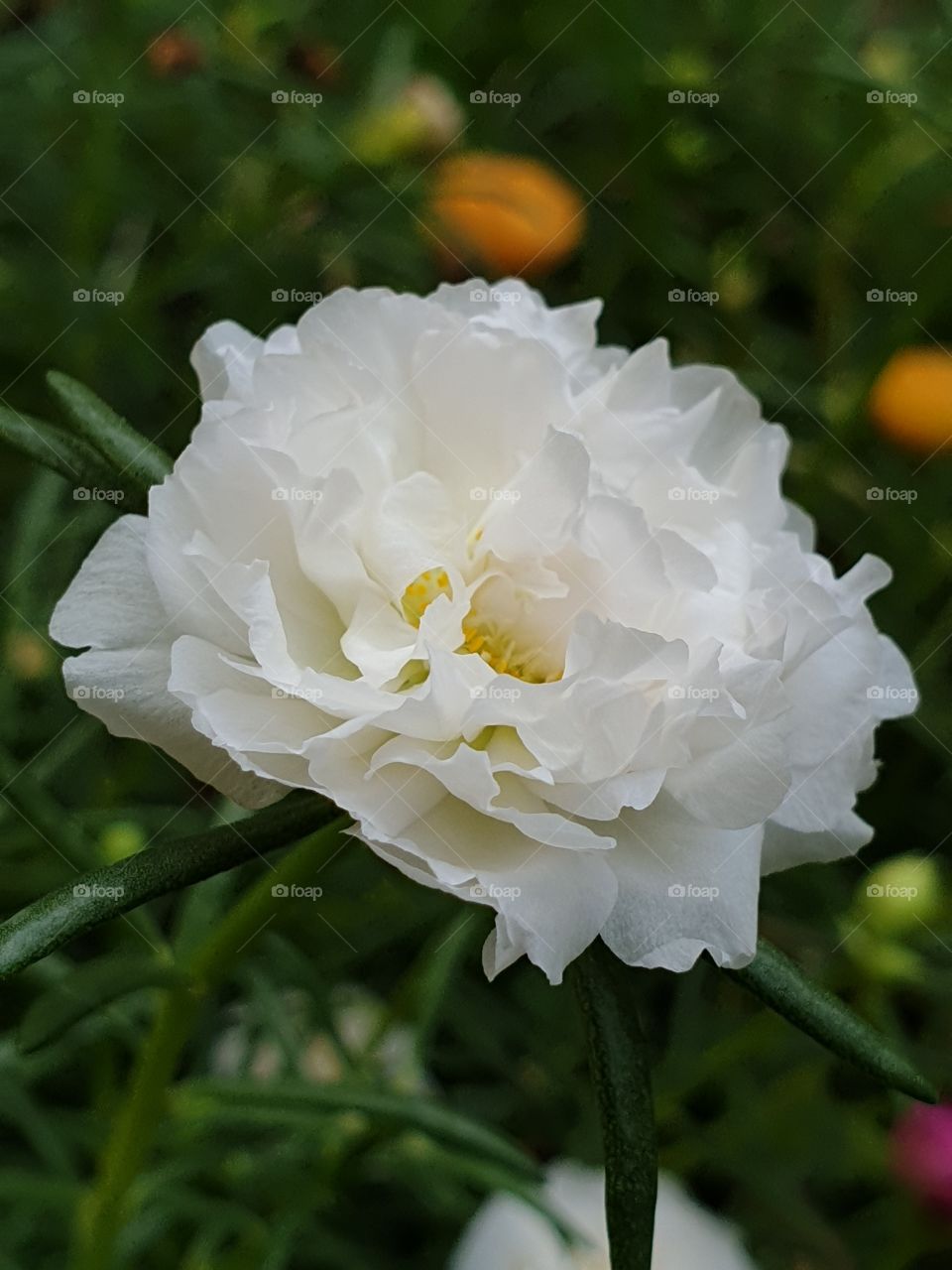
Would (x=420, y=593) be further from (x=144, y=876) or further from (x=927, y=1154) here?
(x=927, y=1154)

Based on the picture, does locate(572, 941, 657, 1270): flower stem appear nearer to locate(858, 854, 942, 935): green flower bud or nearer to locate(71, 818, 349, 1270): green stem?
locate(71, 818, 349, 1270): green stem

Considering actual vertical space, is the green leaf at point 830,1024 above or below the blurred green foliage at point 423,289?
above

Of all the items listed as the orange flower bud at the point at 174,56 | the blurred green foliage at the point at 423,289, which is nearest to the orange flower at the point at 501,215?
the blurred green foliage at the point at 423,289

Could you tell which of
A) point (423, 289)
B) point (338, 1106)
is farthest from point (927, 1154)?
point (423, 289)

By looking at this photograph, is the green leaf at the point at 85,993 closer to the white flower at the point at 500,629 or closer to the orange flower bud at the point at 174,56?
the white flower at the point at 500,629

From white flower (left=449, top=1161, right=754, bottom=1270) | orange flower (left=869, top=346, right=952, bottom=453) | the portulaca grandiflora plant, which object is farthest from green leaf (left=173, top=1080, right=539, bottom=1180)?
orange flower (left=869, top=346, right=952, bottom=453)

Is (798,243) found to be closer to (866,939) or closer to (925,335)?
(925,335)

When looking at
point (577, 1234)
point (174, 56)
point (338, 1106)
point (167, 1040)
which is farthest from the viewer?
point (174, 56)
